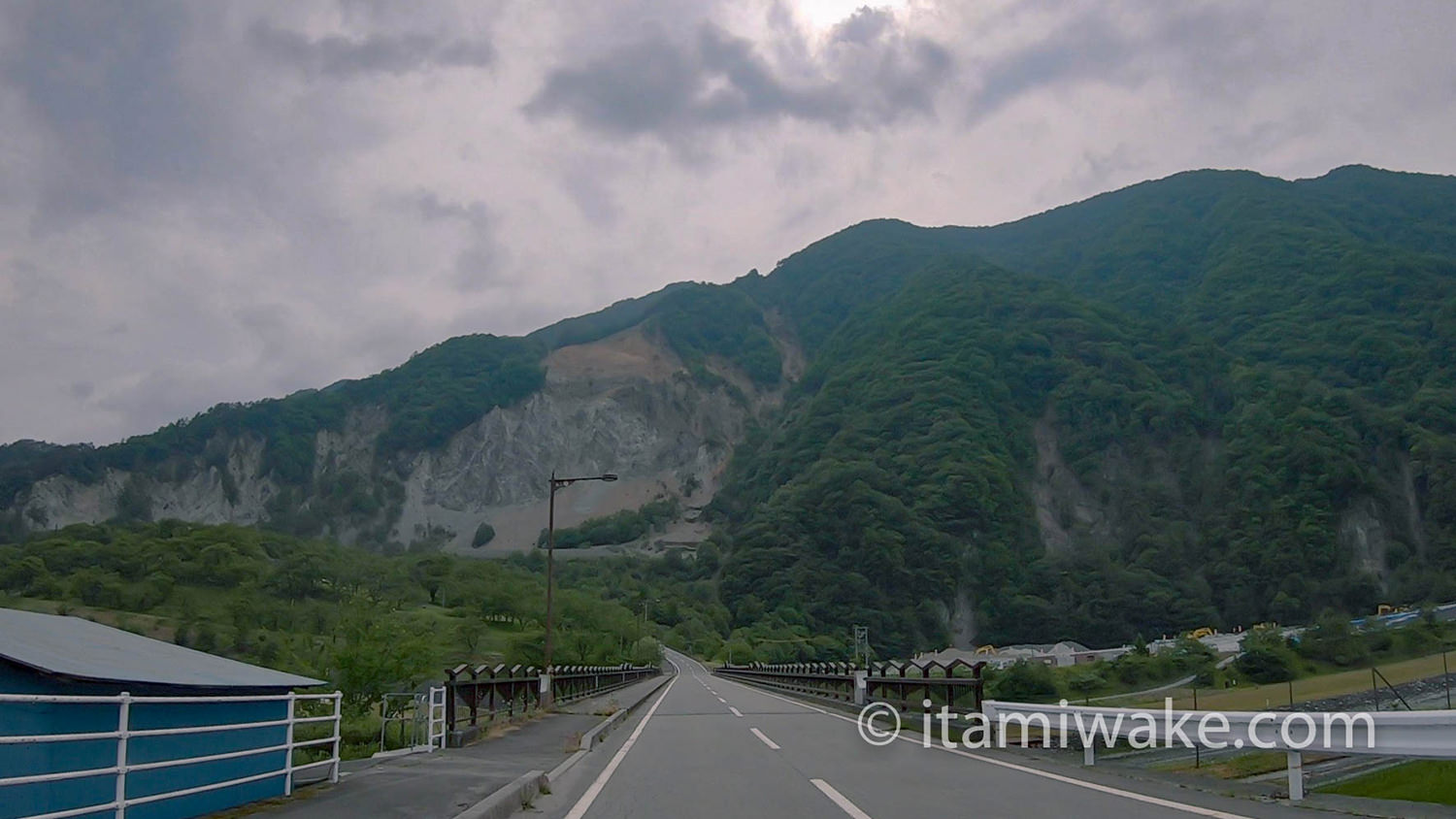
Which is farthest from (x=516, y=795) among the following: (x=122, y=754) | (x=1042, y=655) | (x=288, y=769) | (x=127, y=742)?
(x=1042, y=655)

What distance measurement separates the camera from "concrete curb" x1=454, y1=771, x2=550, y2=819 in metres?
8.60

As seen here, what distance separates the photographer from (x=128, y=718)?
23.2 feet

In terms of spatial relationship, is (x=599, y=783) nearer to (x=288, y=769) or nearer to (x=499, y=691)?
(x=288, y=769)

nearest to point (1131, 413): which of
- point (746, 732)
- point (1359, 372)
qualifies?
point (1359, 372)

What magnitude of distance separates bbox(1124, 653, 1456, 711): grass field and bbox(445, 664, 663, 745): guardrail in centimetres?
1240

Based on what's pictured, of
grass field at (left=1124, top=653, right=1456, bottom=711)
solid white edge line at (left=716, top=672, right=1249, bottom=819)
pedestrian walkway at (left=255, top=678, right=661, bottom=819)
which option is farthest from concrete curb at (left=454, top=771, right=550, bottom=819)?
grass field at (left=1124, top=653, right=1456, bottom=711)

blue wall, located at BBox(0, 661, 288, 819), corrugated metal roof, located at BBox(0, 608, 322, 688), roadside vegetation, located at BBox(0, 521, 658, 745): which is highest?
corrugated metal roof, located at BBox(0, 608, 322, 688)

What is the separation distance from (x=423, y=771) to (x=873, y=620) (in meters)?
154

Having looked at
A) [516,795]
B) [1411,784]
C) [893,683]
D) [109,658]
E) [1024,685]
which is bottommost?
[1024,685]

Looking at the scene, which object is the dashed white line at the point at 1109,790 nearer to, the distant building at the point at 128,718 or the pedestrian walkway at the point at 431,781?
the pedestrian walkway at the point at 431,781

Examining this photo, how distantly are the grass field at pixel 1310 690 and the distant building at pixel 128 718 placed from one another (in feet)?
50.9

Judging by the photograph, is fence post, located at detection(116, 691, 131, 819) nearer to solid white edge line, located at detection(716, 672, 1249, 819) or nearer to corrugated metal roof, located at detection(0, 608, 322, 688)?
corrugated metal roof, located at detection(0, 608, 322, 688)

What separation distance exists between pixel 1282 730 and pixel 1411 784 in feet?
3.48

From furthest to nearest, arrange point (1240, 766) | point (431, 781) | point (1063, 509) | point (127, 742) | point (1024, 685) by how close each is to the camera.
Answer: point (1063, 509)
point (1024, 685)
point (431, 781)
point (1240, 766)
point (127, 742)
